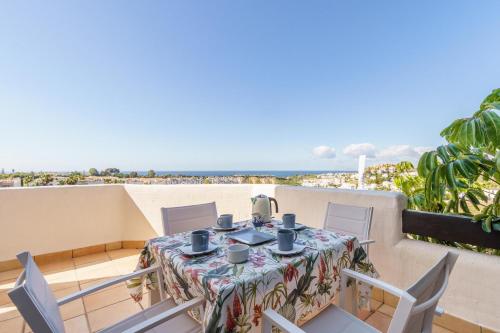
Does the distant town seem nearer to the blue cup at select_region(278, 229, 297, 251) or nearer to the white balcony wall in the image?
the white balcony wall

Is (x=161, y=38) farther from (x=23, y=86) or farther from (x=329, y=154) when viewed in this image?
(x=329, y=154)

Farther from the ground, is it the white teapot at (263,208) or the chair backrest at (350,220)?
the white teapot at (263,208)

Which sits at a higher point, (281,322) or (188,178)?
(188,178)

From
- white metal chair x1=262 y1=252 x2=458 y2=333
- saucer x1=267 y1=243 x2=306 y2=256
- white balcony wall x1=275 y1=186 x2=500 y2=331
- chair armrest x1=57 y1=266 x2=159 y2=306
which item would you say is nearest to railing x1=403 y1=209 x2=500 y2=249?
white balcony wall x1=275 y1=186 x2=500 y2=331

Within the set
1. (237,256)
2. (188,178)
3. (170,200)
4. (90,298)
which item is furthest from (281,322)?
(188,178)

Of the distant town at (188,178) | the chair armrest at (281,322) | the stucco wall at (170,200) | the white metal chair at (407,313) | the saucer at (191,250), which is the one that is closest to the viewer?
the white metal chair at (407,313)

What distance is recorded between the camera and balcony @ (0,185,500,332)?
1.45m

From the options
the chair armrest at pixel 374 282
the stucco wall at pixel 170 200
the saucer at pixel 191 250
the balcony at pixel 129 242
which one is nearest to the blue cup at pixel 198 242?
the saucer at pixel 191 250

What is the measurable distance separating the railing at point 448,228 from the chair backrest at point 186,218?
1547mm

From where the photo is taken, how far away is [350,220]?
156 cm

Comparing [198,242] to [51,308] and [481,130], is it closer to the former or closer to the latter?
[51,308]

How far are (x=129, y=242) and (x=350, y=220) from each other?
2.94 m

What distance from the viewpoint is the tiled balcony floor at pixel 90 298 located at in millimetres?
1635

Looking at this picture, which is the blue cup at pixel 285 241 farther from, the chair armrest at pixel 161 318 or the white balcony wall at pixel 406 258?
the white balcony wall at pixel 406 258
